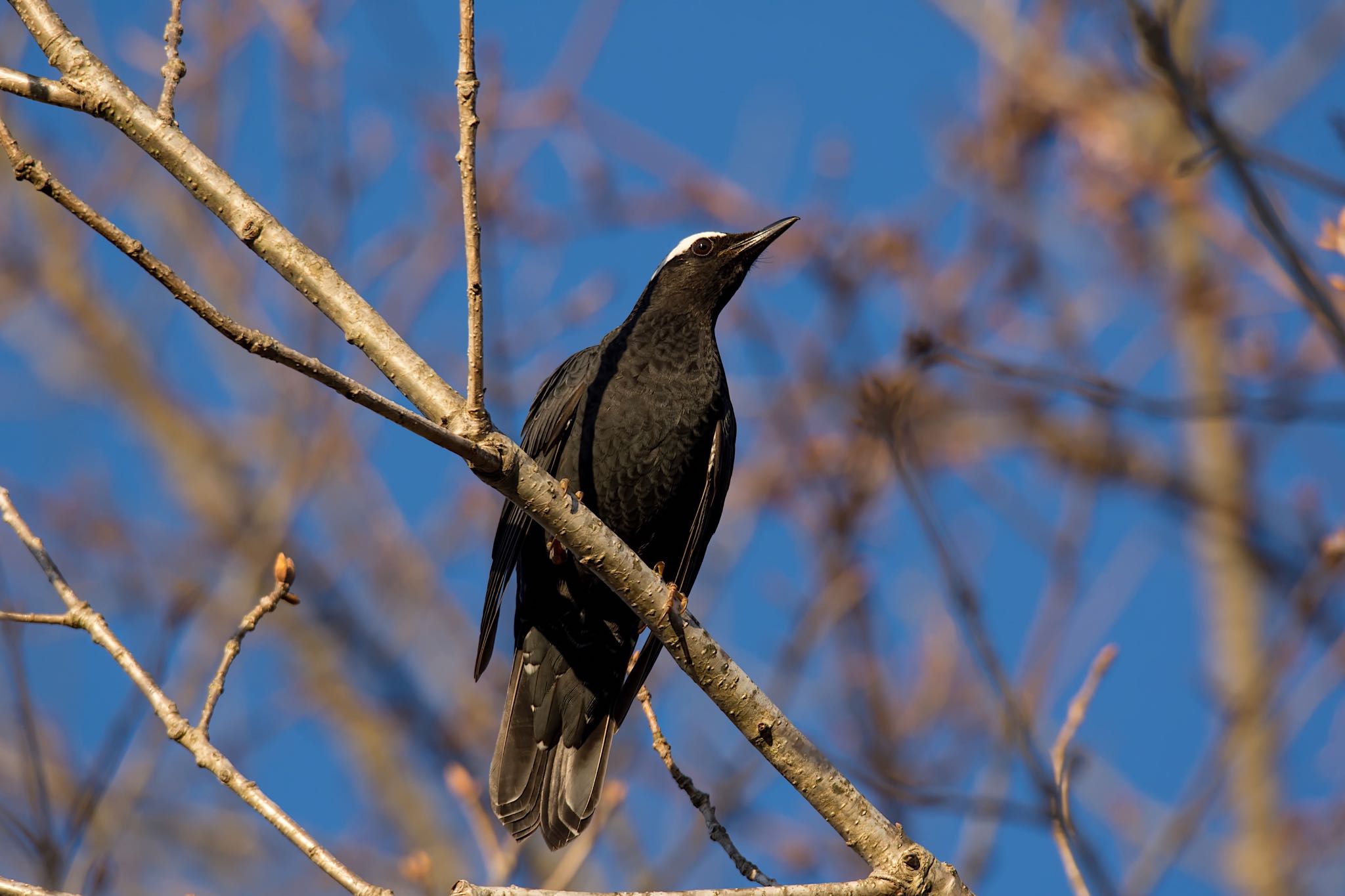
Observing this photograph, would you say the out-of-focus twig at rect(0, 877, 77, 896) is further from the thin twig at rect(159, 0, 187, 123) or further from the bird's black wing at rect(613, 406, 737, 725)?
the bird's black wing at rect(613, 406, 737, 725)

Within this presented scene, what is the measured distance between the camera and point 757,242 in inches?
218

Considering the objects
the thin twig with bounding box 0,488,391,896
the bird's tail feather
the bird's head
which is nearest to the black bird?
the bird's tail feather

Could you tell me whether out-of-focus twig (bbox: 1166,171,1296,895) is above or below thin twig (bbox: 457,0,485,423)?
above

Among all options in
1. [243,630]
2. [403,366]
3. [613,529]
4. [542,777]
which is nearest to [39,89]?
[403,366]

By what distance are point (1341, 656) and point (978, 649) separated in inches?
140

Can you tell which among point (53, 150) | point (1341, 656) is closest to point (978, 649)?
point (1341, 656)

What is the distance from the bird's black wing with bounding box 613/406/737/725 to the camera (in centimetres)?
463

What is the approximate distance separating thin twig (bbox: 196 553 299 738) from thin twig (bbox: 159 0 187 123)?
3.47ft

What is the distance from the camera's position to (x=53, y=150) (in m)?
9.80

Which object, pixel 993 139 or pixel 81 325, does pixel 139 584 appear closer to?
pixel 81 325

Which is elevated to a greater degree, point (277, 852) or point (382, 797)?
point (382, 797)

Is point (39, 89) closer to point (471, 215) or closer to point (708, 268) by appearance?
point (471, 215)

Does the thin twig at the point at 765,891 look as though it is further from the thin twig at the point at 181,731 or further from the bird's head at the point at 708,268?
the bird's head at the point at 708,268

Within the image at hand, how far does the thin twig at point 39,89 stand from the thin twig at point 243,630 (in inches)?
44.0
